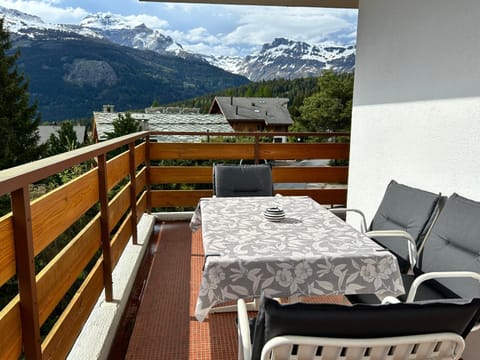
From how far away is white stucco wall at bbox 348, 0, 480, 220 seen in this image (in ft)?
8.23

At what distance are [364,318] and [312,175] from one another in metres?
4.27

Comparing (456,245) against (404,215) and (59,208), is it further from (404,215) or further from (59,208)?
(59,208)

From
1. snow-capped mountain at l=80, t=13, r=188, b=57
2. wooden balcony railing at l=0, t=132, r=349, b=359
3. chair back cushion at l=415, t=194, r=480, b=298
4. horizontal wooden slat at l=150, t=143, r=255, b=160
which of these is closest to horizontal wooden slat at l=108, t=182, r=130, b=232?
wooden balcony railing at l=0, t=132, r=349, b=359

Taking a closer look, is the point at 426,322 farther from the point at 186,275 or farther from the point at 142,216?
the point at 142,216

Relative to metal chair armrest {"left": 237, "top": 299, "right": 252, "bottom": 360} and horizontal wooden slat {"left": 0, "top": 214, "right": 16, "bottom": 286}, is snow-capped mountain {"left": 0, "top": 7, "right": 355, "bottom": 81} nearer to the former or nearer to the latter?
metal chair armrest {"left": 237, "top": 299, "right": 252, "bottom": 360}

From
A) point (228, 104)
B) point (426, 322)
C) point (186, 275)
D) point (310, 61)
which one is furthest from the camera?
point (310, 61)

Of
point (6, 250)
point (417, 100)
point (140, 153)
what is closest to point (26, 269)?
point (6, 250)

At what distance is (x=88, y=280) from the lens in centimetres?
215

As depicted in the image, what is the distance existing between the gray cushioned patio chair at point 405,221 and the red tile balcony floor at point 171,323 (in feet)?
1.92

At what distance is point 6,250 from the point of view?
47.4 inches

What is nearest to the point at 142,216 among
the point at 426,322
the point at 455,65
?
the point at 455,65

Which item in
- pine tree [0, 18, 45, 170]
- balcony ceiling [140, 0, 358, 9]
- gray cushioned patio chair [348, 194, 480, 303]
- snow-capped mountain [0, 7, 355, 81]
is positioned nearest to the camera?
gray cushioned patio chair [348, 194, 480, 303]

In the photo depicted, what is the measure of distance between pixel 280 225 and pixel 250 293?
640mm

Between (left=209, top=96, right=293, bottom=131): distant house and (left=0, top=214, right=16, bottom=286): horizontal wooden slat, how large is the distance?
44521 mm
